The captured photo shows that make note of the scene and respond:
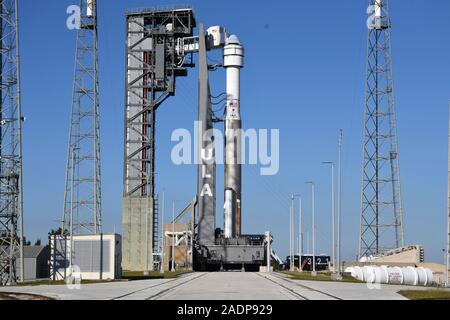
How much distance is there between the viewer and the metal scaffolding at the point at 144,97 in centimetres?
11669

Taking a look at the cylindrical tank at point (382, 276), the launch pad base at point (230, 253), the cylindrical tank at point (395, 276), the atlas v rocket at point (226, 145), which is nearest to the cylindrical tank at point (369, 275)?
the cylindrical tank at point (382, 276)

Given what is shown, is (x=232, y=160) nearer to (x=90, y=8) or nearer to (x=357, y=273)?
(x=90, y=8)

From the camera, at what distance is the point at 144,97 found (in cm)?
11906

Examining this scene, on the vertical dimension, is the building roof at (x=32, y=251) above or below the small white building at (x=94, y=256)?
below

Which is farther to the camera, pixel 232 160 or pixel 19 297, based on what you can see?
pixel 232 160

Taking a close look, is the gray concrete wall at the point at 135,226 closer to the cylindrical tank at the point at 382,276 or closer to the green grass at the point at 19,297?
the cylindrical tank at the point at 382,276

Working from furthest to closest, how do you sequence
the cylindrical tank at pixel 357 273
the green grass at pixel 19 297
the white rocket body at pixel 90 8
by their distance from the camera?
the white rocket body at pixel 90 8, the cylindrical tank at pixel 357 273, the green grass at pixel 19 297

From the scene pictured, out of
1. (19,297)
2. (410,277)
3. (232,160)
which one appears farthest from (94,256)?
(232,160)

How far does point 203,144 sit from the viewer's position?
116m

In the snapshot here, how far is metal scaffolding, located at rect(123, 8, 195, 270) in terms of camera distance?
383ft

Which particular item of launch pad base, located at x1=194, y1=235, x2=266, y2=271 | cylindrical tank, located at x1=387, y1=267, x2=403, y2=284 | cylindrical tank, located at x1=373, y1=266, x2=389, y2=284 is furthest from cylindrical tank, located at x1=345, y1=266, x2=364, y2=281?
launch pad base, located at x1=194, y1=235, x2=266, y2=271

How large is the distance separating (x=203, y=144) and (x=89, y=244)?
4868 cm

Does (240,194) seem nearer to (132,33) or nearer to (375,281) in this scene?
(132,33)
